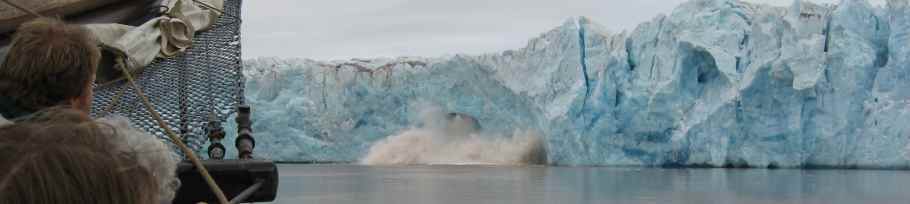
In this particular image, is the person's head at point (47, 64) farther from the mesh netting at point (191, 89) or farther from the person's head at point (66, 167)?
the mesh netting at point (191, 89)

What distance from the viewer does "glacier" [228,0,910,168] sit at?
68.5 feet

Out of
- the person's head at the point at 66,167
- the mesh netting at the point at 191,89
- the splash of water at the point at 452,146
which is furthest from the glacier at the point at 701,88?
the person's head at the point at 66,167

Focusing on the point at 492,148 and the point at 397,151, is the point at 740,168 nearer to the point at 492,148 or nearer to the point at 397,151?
the point at 492,148

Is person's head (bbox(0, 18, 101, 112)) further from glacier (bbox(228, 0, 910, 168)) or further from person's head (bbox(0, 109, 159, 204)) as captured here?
glacier (bbox(228, 0, 910, 168))

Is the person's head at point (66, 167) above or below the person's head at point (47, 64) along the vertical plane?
below

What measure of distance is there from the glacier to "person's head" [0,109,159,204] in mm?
21223

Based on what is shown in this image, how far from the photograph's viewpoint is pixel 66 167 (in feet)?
1.83

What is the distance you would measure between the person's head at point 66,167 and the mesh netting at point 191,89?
1.44m

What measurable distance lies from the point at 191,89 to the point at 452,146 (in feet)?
99.7

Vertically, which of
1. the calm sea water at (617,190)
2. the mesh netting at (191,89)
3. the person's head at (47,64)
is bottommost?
the calm sea water at (617,190)

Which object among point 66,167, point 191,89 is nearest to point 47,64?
point 66,167

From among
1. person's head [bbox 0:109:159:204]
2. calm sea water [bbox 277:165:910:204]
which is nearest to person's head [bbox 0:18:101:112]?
person's head [bbox 0:109:159:204]

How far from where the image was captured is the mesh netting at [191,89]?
6.88 feet

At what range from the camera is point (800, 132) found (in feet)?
71.3
